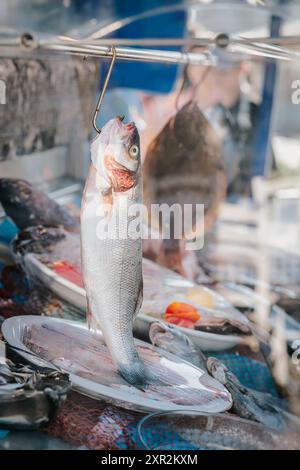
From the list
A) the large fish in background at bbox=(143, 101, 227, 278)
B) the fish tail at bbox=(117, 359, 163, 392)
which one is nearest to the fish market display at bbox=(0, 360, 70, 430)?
the fish tail at bbox=(117, 359, 163, 392)

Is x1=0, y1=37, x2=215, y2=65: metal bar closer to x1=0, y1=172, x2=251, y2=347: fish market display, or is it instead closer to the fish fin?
x1=0, y1=172, x2=251, y2=347: fish market display

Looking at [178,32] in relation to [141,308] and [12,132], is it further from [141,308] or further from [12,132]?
[141,308]

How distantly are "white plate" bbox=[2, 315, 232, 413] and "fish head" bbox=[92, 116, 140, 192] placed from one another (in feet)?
1.90

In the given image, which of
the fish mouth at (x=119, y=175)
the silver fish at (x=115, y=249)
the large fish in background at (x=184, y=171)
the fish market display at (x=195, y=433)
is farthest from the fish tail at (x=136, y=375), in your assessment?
the fish mouth at (x=119, y=175)

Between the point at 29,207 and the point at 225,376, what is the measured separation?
0.96 metres

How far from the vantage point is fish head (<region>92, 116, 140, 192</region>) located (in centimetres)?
208

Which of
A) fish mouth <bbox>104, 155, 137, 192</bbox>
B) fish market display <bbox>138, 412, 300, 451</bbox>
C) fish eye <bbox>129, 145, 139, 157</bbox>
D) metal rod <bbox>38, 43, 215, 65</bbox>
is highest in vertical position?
metal rod <bbox>38, 43, 215, 65</bbox>

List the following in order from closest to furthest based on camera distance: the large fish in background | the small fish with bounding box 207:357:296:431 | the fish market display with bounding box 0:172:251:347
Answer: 1. the small fish with bounding box 207:357:296:431
2. the fish market display with bounding box 0:172:251:347
3. the large fish in background

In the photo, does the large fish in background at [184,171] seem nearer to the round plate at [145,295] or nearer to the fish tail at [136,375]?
the round plate at [145,295]

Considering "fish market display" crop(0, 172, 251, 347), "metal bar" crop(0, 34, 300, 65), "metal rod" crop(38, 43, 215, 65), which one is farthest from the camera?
"fish market display" crop(0, 172, 251, 347)

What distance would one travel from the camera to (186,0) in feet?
9.11

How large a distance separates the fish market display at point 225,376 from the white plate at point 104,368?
0.11 feet

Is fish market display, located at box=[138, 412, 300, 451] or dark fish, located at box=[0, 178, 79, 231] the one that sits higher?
dark fish, located at box=[0, 178, 79, 231]

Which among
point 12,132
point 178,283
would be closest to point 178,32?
point 12,132
